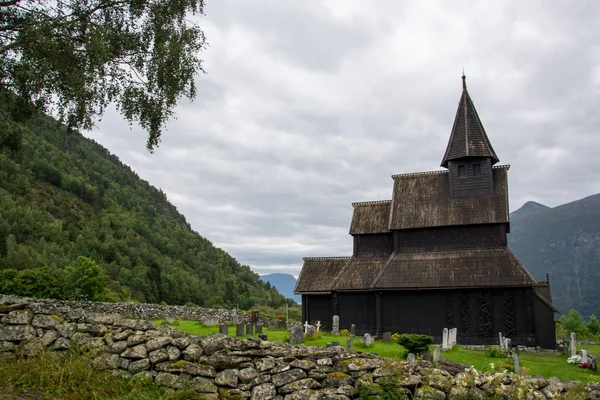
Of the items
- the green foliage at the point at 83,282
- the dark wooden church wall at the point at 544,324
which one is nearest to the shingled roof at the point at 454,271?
the dark wooden church wall at the point at 544,324

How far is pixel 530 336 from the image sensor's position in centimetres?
2703

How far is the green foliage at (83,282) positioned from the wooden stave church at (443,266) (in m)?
20.0

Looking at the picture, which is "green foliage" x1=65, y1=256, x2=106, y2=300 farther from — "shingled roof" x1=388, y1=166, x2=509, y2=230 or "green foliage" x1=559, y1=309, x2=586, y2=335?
"green foliage" x1=559, y1=309, x2=586, y2=335

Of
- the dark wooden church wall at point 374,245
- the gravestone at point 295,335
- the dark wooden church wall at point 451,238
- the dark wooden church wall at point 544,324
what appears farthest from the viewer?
the dark wooden church wall at point 374,245

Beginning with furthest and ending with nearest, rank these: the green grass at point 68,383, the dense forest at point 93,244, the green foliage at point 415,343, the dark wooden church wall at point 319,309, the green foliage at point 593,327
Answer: the dense forest at point 93,244, the green foliage at point 593,327, the dark wooden church wall at point 319,309, the green foliage at point 415,343, the green grass at point 68,383

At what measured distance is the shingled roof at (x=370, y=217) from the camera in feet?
114

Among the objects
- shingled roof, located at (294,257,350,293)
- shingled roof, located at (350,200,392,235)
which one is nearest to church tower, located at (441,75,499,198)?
shingled roof, located at (350,200,392,235)

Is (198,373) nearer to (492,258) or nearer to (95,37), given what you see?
(95,37)

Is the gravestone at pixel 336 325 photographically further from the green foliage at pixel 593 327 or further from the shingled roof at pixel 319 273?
the green foliage at pixel 593 327

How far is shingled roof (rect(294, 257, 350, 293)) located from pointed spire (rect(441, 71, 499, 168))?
397 inches

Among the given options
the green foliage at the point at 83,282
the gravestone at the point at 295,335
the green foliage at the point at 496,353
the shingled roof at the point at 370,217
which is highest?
the shingled roof at the point at 370,217

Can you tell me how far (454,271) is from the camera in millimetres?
29188

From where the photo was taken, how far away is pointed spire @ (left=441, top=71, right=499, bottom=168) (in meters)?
32.8

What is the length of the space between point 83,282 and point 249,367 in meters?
38.4
